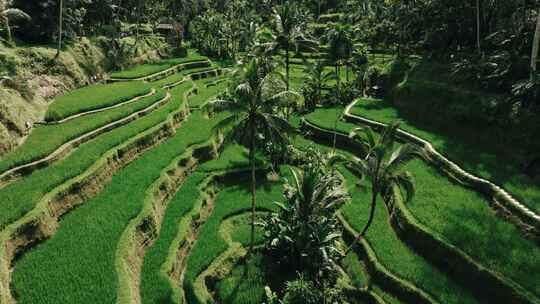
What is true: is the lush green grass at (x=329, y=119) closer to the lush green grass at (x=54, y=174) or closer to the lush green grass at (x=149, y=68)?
the lush green grass at (x=54, y=174)

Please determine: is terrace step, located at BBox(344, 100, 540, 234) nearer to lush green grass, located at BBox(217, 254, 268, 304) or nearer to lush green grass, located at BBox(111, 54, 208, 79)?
lush green grass, located at BBox(217, 254, 268, 304)

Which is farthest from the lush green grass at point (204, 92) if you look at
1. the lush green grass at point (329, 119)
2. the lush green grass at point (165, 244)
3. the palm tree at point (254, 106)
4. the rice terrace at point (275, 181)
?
the palm tree at point (254, 106)

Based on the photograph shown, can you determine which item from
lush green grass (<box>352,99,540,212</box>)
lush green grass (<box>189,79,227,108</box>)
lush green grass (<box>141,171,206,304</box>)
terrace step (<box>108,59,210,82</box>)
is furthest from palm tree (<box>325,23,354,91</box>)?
terrace step (<box>108,59,210,82</box>)

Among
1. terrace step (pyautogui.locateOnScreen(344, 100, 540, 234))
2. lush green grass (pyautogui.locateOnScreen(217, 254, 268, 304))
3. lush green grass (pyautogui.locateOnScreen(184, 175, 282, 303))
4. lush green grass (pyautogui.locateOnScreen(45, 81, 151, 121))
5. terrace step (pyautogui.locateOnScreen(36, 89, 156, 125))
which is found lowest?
lush green grass (pyautogui.locateOnScreen(217, 254, 268, 304))

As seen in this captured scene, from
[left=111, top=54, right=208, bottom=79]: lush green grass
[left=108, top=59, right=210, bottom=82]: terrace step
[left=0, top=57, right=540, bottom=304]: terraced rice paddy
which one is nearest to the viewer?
[left=0, top=57, right=540, bottom=304]: terraced rice paddy

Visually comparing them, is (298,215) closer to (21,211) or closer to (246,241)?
(246,241)

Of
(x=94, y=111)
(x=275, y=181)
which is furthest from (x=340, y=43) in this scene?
(x=94, y=111)
